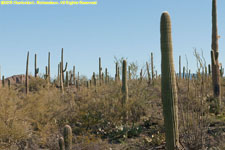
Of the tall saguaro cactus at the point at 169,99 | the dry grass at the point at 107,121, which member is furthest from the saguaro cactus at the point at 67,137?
the tall saguaro cactus at the point at 169,99

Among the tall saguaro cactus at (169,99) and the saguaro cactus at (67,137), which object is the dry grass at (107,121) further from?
the saguaro cactus at (67,137)

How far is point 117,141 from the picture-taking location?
945 centimetres

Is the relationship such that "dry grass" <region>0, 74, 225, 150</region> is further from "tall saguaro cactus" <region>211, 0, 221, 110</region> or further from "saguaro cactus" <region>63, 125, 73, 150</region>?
"tall saguaro cactus" <region>211, 0, 221, 110</region>

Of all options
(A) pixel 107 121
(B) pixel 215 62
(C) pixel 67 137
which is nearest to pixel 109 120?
(A) pixel 107 121

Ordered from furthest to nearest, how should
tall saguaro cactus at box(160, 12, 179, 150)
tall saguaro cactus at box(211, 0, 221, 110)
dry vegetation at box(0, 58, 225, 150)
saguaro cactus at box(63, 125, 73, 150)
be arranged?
tall saguaro cactus at box(211, 0, 221, 110)
dry vegetation at box(0, 58, 225, 150)
saguaro cactus at box(63, 125, 73, 150)
tall saguaro cactus at box(160, 12, 179, 150)

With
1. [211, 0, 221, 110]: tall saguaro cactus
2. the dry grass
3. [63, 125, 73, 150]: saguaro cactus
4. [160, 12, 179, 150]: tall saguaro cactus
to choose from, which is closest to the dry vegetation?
the dry grass

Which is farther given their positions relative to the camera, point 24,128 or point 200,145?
point 24,128

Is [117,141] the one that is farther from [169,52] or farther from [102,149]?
Result: [169,52]

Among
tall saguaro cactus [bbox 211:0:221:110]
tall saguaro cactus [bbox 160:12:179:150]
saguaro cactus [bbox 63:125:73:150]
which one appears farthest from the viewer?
tall saguaro cactus [bbox 211:0:221:110]

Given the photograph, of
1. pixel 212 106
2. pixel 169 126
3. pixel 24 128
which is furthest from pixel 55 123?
pixel 212 106

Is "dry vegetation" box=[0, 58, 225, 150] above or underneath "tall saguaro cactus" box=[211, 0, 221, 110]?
underneath

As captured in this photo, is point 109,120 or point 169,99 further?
point 109,120

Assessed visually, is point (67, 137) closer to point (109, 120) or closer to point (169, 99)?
point (169, 99)

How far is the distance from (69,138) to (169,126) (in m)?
2.37
